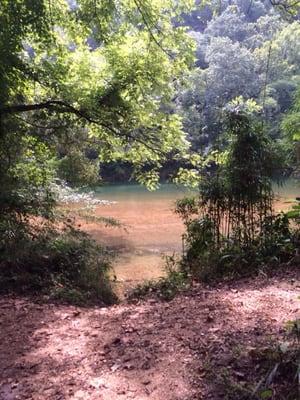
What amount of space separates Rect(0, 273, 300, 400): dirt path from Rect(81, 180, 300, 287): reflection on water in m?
1.93

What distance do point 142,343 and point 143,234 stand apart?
991 centimetres

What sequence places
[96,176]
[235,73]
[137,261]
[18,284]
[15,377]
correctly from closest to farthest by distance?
[15,377] < [18,284] < [96,176] < [137,261] < [235,73]

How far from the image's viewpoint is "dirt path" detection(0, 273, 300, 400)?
2.71 m

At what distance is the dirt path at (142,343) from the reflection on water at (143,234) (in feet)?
6.32

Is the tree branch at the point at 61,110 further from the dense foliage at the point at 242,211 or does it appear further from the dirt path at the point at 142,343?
the dirt path at the point at 142,343

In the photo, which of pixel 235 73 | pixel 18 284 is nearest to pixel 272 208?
pixel 18 284

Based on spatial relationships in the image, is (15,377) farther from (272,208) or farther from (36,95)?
(36,95)

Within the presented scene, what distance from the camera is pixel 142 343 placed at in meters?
3.32

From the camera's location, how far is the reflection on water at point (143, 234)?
8.80 m

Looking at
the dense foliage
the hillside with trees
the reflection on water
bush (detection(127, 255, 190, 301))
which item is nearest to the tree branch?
the hillside with trees

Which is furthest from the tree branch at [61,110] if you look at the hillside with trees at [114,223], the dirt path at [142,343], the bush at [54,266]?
the dirt path at [142,343]

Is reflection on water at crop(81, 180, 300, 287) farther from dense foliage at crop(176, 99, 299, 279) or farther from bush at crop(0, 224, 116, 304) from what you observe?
bush at crop(0, 224, 116, 304)

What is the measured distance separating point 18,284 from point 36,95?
11.3 feet

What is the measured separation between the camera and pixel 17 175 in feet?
20.6
